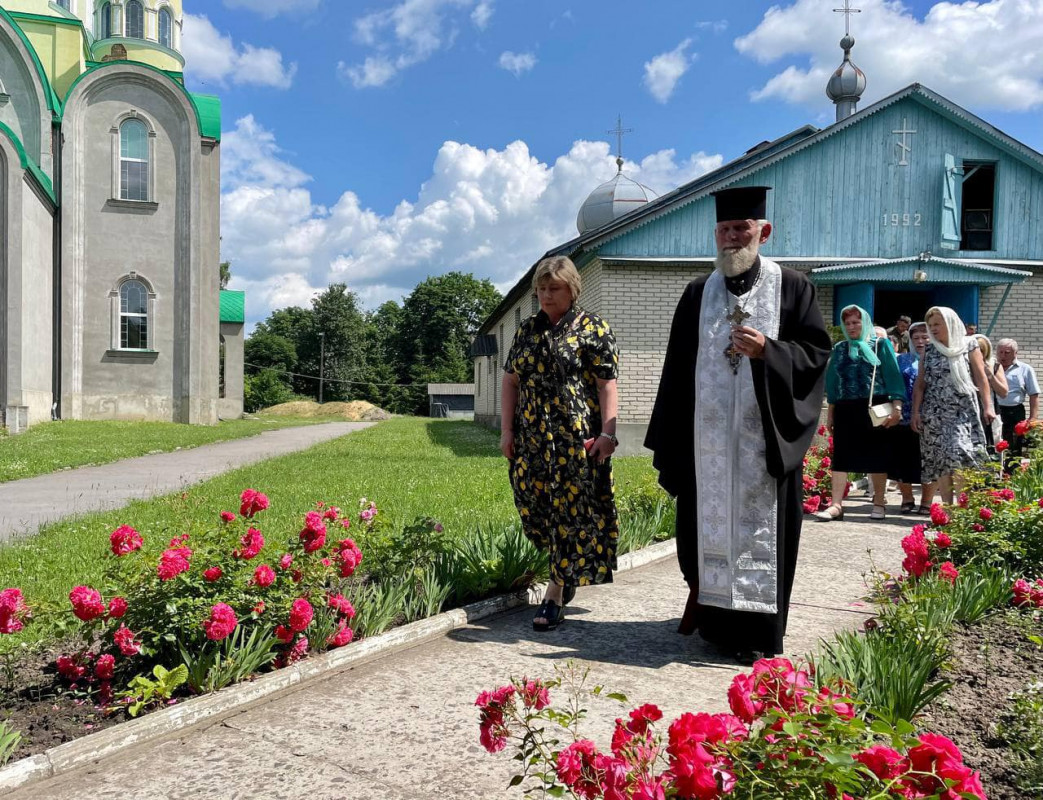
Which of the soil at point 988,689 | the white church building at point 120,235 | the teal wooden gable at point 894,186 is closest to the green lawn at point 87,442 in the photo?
the white church building at point 120,235

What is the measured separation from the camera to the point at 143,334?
2542 cm

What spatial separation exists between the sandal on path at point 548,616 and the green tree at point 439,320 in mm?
73918

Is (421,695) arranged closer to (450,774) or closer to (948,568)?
(450,774)

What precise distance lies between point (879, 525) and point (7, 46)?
26.7 meters

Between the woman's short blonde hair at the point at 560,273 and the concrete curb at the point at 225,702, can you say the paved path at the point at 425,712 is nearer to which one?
the concrete curb at the point at 225,702

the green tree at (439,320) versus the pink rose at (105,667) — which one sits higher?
the green tree at (439,320)

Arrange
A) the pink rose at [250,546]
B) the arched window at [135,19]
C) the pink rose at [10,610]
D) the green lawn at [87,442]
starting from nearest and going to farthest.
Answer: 1. the pink rose at [10,610]
2. the pink rose at [250,546]
3. the green lawn at [87,442]
4. the arched window at [135,19]

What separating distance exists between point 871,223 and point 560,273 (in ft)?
46.0

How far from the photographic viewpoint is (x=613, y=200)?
1122 inches

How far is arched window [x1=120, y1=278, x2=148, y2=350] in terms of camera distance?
25188 millimetres

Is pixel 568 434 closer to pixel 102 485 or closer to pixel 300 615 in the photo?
pixel 300 615

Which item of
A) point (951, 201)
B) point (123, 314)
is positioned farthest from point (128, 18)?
point (951, 201)

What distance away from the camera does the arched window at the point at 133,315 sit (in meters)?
25.2

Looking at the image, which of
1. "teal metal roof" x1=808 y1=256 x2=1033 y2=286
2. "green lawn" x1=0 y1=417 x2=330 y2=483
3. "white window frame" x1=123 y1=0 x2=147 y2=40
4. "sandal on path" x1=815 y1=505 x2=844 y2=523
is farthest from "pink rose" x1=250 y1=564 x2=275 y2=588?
"white window frame" x1=123 y1=0 x2=147 y2=40
